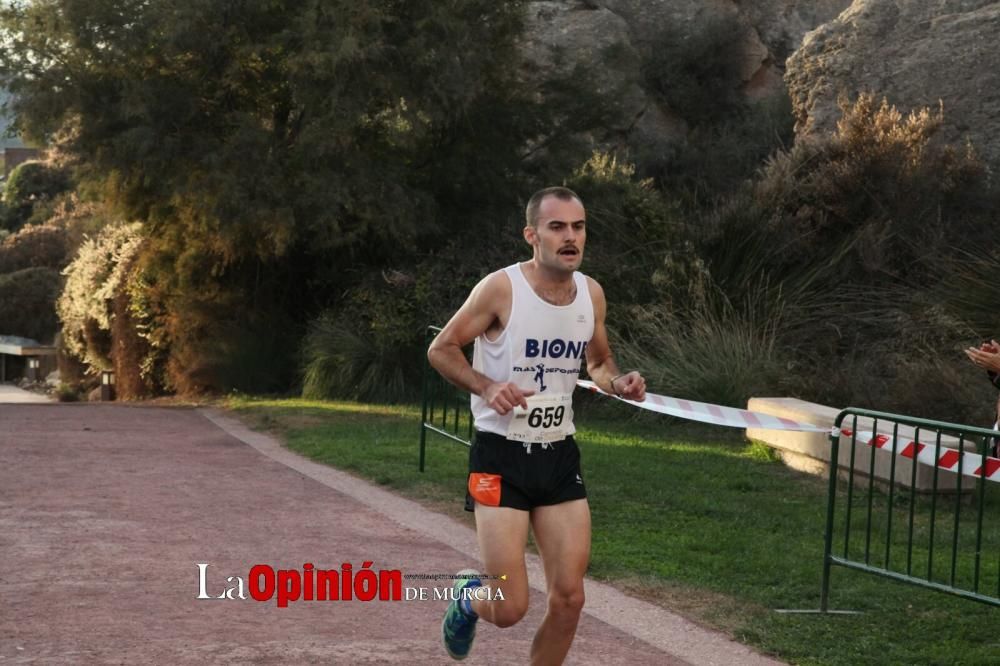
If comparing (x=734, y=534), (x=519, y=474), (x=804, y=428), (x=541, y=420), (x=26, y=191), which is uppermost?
(x=26, y=191)

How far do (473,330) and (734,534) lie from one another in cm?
457

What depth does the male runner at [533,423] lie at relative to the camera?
5.57m

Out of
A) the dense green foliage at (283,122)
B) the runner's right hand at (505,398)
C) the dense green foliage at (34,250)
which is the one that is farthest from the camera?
the dense green foliage at (34,250)

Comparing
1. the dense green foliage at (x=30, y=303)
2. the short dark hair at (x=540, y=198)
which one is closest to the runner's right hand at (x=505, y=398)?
the short dark hair at (x=540, y=198)

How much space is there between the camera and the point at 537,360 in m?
5.69

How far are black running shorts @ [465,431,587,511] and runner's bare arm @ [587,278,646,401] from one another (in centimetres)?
37

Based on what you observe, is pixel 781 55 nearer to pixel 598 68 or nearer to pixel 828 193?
pixel 598 68

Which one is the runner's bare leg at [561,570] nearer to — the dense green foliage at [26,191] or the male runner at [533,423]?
the male runner at [533,423]

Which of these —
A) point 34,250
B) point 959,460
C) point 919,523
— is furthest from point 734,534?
point 34,250

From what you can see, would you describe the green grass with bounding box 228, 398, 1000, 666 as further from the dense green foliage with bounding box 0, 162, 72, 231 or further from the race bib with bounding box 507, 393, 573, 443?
the dense green foliage with bounding box 0, 162, 72, 231

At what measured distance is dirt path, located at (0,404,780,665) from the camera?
6629 mm

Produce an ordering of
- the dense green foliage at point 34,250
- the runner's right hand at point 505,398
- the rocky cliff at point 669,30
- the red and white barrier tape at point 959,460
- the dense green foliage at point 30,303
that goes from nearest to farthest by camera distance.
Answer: the runner's right hand at point 505,398 < the red and white barrier tape at point 959,460 < the rocky cliff at point 669,30 < the dense green foliage at point 30,303 < the dense green foliage at point 34,250

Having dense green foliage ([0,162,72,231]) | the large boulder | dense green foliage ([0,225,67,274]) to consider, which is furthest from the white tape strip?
dense green foliage ([0,162,72,231])

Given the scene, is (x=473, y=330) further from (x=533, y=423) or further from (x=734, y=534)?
(x=734, y=534)
